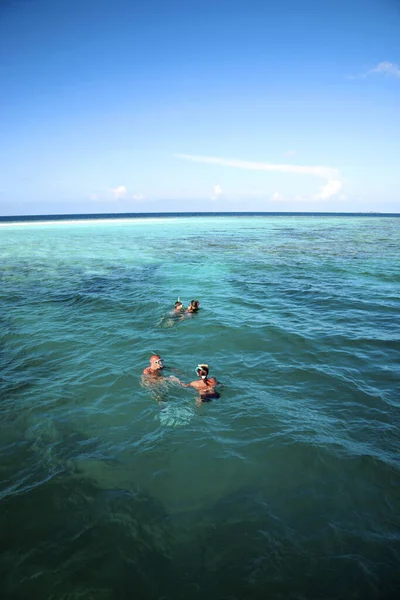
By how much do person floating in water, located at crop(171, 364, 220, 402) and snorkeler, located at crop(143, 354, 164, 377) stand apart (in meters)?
1.28

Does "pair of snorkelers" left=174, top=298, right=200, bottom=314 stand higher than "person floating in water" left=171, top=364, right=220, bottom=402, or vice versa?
"pair of snorkelers" left=174, top=298, right=200, bottom=314

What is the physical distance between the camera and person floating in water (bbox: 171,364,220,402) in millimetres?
10477

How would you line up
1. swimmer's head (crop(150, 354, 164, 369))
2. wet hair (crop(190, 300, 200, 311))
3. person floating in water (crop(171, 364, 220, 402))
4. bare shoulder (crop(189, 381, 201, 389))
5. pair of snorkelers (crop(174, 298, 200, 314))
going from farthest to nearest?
wet hair (crop(190, 300, 200, 311))
pair of snorkelers (crop(174, 298, 200, 314))
swimmer's head (crop(150, 354, 164, 369))
bare shoulder (crop(189, 381, 201, 389))
person floating in water (crop(171, 364, 220, 402))

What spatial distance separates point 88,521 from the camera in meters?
6.44

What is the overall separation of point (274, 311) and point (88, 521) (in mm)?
13722

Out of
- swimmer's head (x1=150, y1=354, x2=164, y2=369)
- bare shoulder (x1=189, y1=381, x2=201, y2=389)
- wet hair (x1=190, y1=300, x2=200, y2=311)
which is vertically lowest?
bare shoulder (x1=189, y1=381, x2=201, y2=389)

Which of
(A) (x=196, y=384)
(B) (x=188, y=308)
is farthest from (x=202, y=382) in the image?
(B) (x=188, y=308)

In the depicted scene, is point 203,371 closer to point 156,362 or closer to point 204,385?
point 204,385

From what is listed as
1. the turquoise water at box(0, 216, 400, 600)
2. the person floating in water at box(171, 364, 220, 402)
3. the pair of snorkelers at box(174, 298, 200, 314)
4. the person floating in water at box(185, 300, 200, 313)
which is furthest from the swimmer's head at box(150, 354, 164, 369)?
the person floating in water at box(185, 300, 200, 313)

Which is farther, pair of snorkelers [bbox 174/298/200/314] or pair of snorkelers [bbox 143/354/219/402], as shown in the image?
pair of snorkelers [bbox 174/298/200/314]

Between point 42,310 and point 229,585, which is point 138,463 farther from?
point 42,310

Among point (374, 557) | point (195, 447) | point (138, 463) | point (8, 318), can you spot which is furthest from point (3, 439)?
point (8, 318)

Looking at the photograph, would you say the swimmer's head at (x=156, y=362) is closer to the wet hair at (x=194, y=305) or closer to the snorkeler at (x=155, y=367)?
the snorkeler at (x=155, y=367)

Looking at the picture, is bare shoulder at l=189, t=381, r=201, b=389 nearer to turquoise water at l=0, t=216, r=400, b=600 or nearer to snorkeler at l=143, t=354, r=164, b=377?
turquoise water at l=0, t=216, r=400, b=600
